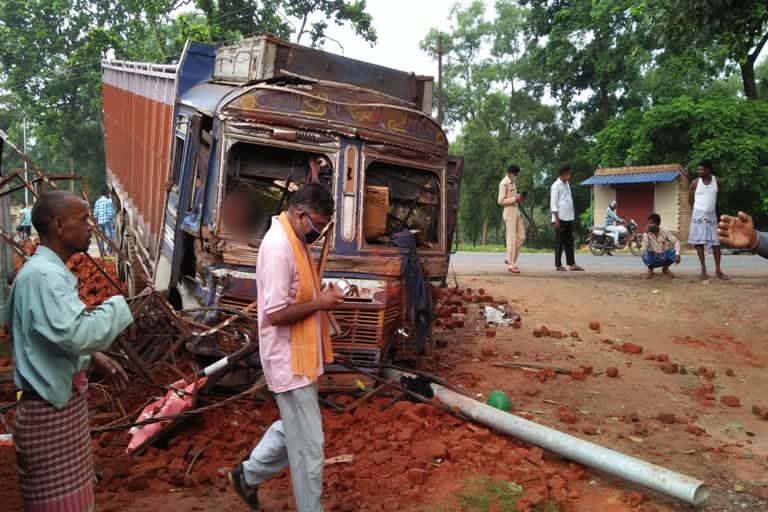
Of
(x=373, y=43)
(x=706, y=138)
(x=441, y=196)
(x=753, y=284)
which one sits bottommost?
(x=753, y=284)

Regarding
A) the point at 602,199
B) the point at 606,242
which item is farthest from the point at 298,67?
the point at 602,199

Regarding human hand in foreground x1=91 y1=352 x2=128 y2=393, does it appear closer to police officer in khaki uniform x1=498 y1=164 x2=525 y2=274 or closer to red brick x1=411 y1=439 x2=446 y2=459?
red brick x1=411 y1=439 x2=446 y2=459

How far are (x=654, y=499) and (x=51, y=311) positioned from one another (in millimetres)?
3465

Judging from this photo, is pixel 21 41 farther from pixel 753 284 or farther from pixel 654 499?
pixel 654 499

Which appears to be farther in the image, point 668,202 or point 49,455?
point 668,202

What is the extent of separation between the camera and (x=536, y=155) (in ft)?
110

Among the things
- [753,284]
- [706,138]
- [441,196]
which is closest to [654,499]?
[441,196]

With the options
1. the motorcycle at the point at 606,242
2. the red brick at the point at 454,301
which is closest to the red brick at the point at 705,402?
the red brick at the point at 454,301

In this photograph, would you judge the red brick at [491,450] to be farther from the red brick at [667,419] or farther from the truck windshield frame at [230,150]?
the truck windshield frame at [230,150]

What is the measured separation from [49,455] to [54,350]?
413 millimetres

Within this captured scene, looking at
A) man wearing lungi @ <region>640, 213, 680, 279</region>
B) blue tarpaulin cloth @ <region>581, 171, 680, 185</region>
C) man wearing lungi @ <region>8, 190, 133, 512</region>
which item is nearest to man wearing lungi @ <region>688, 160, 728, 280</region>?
man wearing lungi @ <region>640, 213, 680, 279</region>

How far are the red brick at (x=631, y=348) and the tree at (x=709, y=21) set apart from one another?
4.22m

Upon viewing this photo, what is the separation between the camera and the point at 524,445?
4762mm

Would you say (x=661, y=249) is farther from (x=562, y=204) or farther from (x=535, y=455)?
(x=535, y=455)
